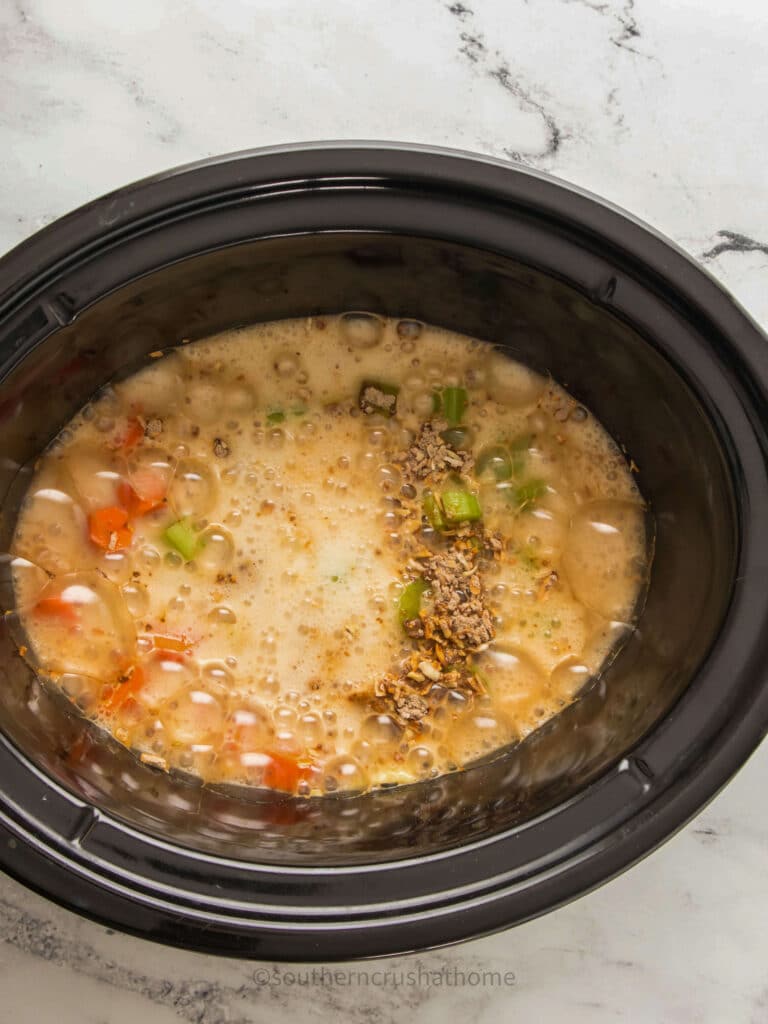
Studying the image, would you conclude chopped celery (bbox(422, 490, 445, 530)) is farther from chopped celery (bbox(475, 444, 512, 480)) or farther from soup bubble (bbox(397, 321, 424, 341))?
soup bubble (bbox(397, 321, 424, 341))

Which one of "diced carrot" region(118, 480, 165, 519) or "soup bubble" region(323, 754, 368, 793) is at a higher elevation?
"diced carrot" region(118, 480, 165, 519)

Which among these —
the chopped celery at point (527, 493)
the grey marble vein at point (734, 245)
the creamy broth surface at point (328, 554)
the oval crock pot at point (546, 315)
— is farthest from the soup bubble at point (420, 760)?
the grey marble vein at point (734, 245)

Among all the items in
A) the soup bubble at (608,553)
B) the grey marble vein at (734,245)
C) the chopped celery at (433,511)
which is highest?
the grey marble vein at (734,245)

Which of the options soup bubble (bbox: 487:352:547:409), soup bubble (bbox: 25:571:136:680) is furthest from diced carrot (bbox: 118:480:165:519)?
soup bubble (bbox: 487:352:547:409)

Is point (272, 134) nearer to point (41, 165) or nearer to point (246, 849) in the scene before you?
point (41, 165)

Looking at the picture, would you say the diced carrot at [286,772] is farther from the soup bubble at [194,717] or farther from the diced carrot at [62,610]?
the diced carrot at [62,610]

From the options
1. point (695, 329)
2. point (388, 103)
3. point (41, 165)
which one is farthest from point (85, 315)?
point (695, 329)

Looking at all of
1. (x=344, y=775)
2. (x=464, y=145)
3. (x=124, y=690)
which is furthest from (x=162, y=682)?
(x=464, y=145)
